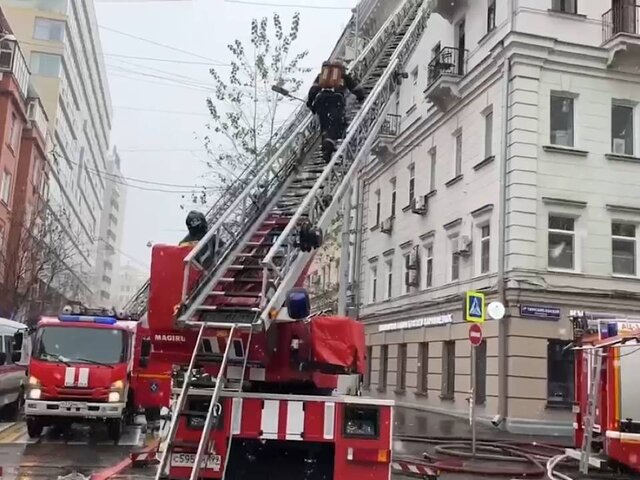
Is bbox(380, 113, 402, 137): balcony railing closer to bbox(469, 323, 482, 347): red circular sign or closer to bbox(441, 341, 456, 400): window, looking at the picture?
A: bbox(441, 341, 456, 400): window

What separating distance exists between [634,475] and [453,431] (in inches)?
278

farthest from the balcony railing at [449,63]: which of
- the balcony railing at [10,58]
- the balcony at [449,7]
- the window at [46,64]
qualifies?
the window at [46,64]

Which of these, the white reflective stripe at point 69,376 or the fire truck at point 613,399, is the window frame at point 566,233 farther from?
the white reflective stripe at point 69,376

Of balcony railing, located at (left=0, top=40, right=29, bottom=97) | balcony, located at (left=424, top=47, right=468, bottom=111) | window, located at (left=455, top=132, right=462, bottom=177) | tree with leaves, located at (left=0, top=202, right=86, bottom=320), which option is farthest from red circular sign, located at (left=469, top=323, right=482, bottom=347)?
balcony railing, located at (left=0, top=40, right=29, bottom=97)

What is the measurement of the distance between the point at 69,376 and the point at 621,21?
17.5 metres

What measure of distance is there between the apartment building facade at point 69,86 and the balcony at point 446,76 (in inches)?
1175

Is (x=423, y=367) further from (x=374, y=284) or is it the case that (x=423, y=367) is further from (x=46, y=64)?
(x=46, y=64)

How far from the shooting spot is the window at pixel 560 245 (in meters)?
20.0

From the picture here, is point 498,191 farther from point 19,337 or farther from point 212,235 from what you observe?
point 212,235

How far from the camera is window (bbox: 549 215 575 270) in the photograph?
20.0 metres

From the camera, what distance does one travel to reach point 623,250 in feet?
67.0

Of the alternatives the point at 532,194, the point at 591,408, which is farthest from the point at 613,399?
the point at 532,194

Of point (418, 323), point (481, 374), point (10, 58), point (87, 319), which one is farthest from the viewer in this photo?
point (10, 58)

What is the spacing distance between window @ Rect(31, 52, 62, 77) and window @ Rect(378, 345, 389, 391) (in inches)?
1674
